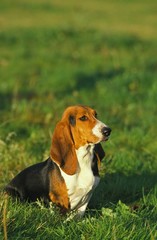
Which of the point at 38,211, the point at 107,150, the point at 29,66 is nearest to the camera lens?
the point at 38,211

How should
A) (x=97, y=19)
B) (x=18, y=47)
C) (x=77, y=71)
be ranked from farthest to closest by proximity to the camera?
(x=97, y=19) → (x=18, y=47) → (x=77, y=71)

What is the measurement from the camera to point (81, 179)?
5184mm

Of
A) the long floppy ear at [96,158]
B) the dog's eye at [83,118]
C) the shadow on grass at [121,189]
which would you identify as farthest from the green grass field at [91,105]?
the dog's eye at [83,118]

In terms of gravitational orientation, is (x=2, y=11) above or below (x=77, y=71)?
above

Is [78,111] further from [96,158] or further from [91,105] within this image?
[91,105]

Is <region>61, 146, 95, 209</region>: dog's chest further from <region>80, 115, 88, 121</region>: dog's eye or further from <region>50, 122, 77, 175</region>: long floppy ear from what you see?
<region>80, 115, 88, 121</region>: dog's eye

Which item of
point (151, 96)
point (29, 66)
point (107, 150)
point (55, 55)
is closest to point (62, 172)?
point (107, 150)

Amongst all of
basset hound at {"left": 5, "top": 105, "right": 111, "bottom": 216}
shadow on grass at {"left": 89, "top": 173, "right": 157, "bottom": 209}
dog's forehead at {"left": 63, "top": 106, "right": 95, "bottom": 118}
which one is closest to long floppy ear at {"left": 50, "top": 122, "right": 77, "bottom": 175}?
basset hound at {"left": 5, "top": 105, "right": 111, "bottom": 216}

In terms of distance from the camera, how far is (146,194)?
20.5 ft

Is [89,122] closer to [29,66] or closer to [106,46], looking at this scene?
[29,66]

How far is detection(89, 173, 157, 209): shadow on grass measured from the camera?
607cm

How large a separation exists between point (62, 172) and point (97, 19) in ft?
75.5

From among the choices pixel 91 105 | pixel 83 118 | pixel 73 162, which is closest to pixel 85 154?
pixel 73 162

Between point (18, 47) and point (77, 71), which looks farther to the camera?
point (18, 47)
